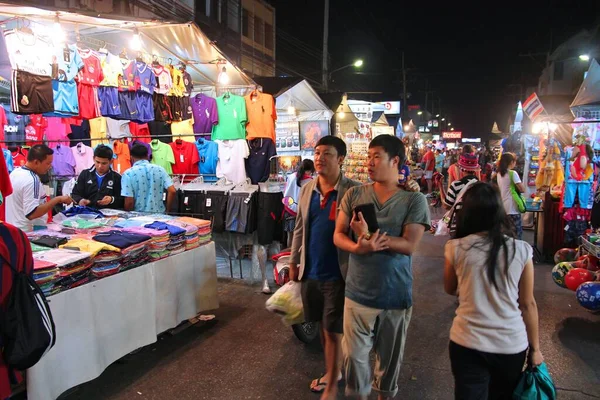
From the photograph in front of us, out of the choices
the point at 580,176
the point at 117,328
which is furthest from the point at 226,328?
the point at 580,176

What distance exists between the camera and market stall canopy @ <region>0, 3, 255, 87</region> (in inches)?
196

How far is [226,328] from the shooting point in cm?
496

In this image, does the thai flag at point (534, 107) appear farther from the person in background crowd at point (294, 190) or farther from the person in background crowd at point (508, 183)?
the person in background crowd at point (294, 190)

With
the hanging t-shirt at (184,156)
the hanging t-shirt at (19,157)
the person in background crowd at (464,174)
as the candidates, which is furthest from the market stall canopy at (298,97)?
the hanging t-shirt at (19,157)

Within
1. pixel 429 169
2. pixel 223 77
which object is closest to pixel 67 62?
pixel 223 77

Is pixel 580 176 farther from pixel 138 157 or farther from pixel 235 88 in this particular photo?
pixel 138 157

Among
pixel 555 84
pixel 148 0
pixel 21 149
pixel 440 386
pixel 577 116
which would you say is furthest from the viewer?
pixel 555 84

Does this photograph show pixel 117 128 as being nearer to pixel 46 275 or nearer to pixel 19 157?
pixel 19 157

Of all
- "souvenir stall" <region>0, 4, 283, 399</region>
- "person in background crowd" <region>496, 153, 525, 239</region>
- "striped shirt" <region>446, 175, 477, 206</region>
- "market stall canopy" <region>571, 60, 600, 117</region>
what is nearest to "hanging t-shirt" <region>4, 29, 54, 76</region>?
"souvenir stall" <region>0, 4, 283, 399</region>

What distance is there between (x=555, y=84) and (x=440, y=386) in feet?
140

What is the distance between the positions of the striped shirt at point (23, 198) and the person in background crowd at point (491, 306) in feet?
13.5

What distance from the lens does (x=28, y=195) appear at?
4.33 meters

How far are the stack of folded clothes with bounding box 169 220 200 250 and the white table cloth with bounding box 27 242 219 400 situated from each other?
81 mm

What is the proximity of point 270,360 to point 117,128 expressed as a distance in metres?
6.62
